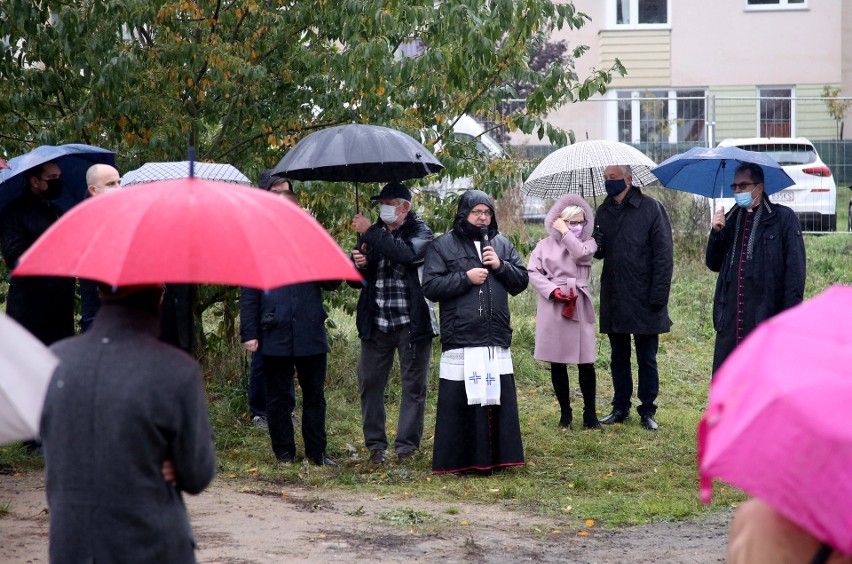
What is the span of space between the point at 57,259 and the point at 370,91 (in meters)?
6.19

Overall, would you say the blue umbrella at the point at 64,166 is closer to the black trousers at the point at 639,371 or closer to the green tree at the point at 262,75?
the green tree at the point at 262,75

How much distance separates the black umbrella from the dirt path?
2289 millimetres

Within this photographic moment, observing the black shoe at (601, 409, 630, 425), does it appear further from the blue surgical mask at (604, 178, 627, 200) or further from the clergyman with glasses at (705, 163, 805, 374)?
the blue surgical mask at (604, 178, 627, 200)

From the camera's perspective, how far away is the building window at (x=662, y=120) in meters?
19.9

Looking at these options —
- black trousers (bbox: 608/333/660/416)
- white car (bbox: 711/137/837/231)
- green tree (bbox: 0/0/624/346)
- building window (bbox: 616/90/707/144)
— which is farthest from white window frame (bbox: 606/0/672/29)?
black trousers (bbox: 608/333/660/416)

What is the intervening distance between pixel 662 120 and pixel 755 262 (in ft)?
42.6

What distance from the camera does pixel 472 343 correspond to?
27.0 ft

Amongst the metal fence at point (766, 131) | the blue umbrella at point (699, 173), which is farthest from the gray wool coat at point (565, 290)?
the metal fence at point (766, 131)

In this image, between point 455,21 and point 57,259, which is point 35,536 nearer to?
point 57,259

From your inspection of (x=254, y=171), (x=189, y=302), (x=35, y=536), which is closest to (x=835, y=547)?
(x=189, y=302)

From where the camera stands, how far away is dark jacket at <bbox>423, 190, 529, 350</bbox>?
8.21m

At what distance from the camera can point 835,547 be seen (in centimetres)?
269

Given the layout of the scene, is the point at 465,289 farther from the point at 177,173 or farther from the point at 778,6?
the point at 778,6

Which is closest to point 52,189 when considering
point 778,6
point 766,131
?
point 766,131
